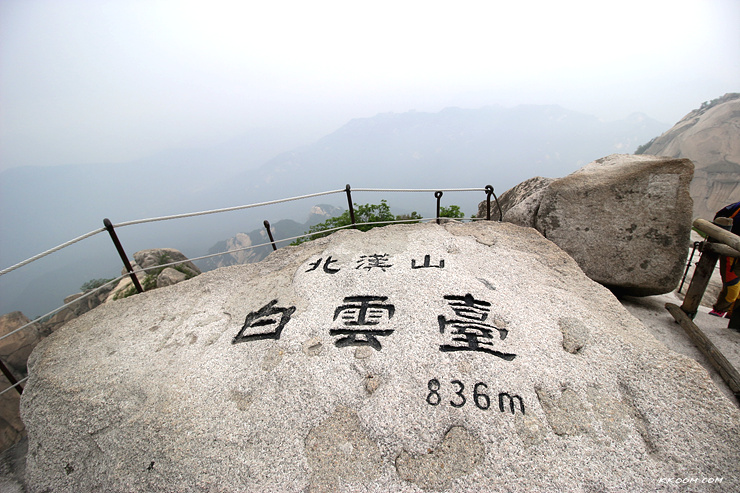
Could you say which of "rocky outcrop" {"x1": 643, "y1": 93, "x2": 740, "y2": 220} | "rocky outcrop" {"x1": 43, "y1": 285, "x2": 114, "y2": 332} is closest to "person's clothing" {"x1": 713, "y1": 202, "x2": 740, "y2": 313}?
"rocky outcrop" {"x1": 43, "y1": 285, "x2": 114, "y2": 332}

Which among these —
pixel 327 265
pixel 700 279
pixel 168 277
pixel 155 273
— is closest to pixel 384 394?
pixel 327 265

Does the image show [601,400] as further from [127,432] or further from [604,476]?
[127,432]

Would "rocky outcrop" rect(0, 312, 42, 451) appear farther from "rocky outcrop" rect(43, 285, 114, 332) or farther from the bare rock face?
the bare rock face

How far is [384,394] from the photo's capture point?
209 centimetres

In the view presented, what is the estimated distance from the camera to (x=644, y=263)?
372 centimetres

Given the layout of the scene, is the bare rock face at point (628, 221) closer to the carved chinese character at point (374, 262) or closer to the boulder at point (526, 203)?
the boulder at point (526, 203)

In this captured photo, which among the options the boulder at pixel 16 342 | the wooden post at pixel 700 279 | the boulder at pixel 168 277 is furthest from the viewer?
the boulder at pixel 168 277

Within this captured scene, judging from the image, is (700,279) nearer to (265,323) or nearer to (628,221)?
(628,221)

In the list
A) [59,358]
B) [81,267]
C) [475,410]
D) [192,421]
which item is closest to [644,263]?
[475,410]

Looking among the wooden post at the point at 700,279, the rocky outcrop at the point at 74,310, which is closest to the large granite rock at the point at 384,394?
the wooden post at the point at 700,279

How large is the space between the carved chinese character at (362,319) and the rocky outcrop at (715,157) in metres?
27.2

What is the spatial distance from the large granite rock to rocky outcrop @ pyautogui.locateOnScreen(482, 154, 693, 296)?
3.86ft

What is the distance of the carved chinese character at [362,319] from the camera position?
247 cm

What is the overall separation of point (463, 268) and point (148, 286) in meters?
7.16
